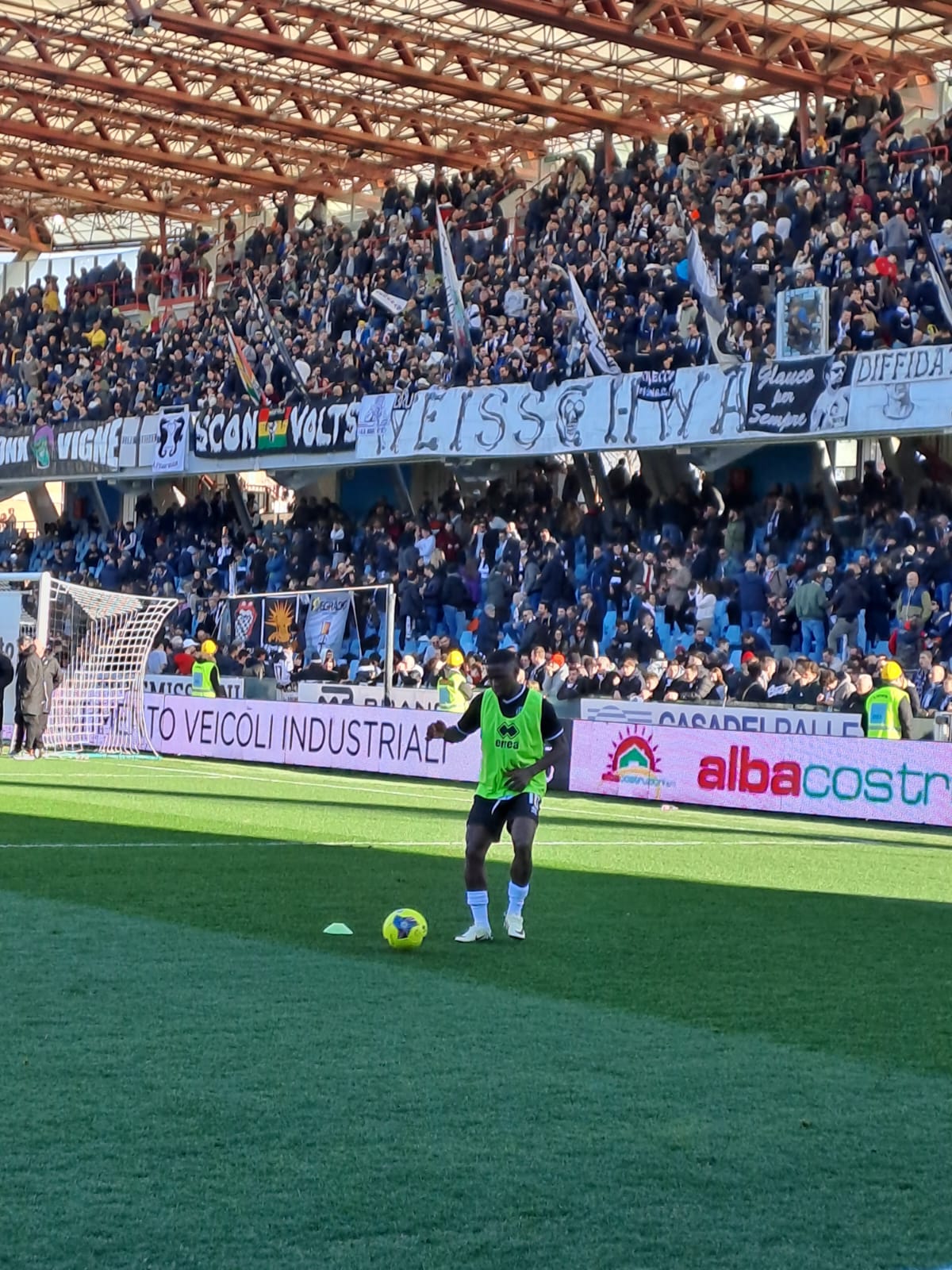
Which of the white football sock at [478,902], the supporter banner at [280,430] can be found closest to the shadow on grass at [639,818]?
the white football sock at [478,902]

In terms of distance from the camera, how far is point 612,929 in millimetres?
12102

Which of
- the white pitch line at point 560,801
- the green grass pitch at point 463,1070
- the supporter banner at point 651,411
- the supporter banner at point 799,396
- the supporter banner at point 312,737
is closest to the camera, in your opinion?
the green grass pitch at point 463,1070

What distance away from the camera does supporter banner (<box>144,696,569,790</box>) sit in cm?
2614

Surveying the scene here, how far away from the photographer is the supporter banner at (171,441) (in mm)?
39281

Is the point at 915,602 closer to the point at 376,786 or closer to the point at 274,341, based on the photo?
the point at 376,786

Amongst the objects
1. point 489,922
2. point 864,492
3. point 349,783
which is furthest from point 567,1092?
point 864,492

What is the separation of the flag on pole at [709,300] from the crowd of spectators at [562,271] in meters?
0.20

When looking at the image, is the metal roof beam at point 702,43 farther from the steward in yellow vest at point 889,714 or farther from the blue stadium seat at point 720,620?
the steward in yellow vest at point 889,714

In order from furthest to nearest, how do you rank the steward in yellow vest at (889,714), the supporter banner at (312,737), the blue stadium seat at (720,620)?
the blue stadium seat at (720,620), the supporter banner at (312,737), the steward in yellow vest at (889,714)

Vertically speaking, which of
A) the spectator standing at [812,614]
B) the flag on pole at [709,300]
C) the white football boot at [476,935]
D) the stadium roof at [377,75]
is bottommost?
the white football boot at [476,935]

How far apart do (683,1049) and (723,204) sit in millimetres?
24652

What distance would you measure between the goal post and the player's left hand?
63.6 ft

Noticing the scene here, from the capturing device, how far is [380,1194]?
5.92 metres

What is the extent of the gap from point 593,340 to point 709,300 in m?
2.24
